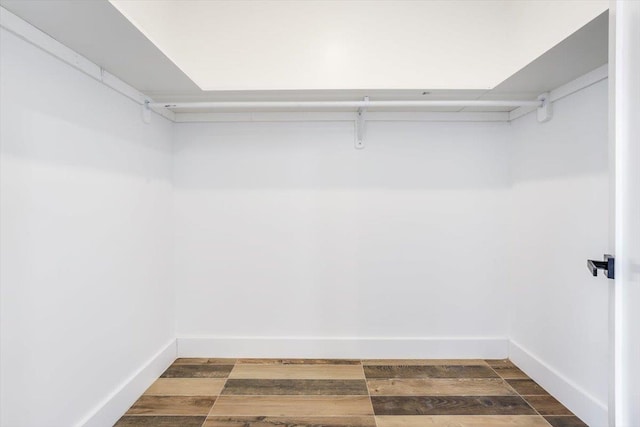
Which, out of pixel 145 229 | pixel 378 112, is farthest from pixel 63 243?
pixel 378 112

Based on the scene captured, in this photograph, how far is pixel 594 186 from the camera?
1674 millimetres

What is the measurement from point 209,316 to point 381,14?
2.58 metres

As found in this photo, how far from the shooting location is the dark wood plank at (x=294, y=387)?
6.52 feet

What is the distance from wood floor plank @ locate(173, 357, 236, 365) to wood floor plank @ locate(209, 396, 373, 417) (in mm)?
438

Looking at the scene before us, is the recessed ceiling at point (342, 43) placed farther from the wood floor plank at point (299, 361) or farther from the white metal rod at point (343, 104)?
the wood floor plank at point (299, 361)

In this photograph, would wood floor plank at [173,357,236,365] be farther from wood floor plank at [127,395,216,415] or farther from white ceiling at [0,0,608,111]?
white ceiling at [0,0,608,111]

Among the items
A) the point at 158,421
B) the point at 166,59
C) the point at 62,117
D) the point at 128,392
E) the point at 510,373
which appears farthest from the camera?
the point at 510,373

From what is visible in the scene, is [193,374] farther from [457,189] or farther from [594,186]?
[594,186]

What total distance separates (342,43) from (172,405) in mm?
2599

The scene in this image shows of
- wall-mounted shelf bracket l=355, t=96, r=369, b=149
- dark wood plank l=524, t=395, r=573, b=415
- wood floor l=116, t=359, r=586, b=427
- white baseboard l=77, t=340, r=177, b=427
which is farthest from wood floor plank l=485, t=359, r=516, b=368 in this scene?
white baseboard l=77, t=340, r=177, b=427

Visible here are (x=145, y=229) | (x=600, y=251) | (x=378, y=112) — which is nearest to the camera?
(x=600, y=251)

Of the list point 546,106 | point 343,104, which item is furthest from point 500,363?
point 343,104

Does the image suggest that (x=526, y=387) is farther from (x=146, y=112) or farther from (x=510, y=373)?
(x=146, y=112)

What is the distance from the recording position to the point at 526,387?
6.70 feet
